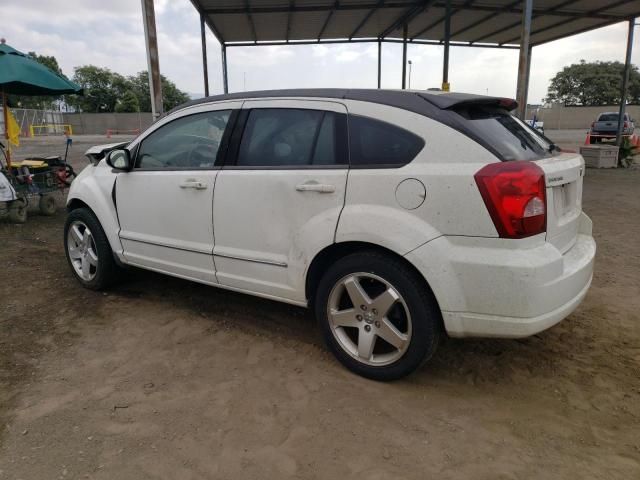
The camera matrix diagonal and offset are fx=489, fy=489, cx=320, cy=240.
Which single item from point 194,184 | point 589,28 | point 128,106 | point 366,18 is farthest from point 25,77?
point 128,106

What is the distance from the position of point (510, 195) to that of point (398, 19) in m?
12.3

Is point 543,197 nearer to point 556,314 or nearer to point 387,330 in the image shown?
point 556,314

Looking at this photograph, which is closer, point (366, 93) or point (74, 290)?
point (366, 93)

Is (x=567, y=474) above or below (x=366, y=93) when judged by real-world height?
below

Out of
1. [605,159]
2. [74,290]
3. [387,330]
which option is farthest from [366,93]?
[605,159]

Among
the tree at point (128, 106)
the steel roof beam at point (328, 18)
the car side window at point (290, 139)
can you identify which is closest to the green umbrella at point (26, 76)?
the car side window at point (290, 139)

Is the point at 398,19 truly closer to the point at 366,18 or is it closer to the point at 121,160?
the point at 366,18

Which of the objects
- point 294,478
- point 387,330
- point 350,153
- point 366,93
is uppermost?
point 366,93

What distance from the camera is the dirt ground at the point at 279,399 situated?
7.46 ft

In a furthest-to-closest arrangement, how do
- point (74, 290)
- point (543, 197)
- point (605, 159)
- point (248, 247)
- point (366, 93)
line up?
point (605, 159), point (74, 290), point (248, 247), point (366, 93), point (543, 197)

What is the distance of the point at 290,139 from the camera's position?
3148 millimetres

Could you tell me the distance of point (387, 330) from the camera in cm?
278

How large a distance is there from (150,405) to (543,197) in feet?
7.82

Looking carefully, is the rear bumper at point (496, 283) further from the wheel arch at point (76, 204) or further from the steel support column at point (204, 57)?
the steel support column at point (204, 57)
